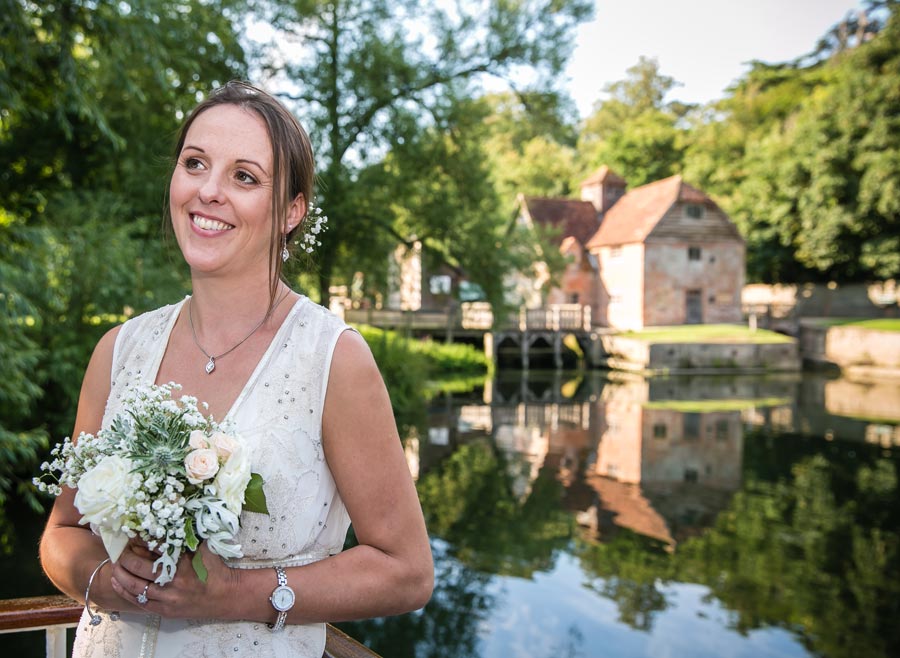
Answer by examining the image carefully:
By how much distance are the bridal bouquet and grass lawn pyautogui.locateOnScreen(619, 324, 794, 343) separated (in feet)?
98.2

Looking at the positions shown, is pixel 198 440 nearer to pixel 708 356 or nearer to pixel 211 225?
pixel 211 225

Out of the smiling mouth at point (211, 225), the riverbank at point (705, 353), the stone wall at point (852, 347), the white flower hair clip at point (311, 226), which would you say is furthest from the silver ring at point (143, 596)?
the stone wall at point (852, 347)

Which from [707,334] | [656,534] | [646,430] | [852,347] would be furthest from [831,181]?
[656,534]

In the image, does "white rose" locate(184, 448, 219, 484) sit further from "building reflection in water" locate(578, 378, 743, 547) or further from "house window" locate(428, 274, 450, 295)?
"house window" locate(428, 274, 450, 295)

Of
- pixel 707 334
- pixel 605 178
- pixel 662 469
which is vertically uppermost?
pixel 605 178

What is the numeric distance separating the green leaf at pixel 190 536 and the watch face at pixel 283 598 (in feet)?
0.63

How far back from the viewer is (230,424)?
144 cm

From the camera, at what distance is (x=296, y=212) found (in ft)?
5.83

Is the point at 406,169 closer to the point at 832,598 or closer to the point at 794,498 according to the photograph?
the point at 794,498

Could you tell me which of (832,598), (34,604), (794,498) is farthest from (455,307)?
(34,604)

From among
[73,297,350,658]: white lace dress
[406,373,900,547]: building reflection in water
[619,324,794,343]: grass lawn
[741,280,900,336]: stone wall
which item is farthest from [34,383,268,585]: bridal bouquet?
[741,280,900,336]: stone wall

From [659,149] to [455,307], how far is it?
21723 mm

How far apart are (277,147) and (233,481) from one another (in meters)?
0.71

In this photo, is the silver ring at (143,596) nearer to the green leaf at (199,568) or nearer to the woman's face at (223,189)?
the green leaf at (199,568)
